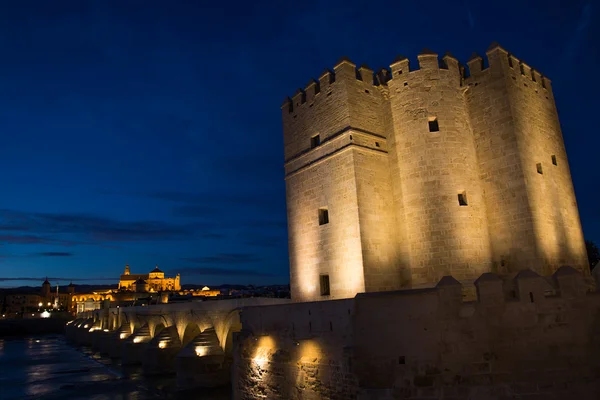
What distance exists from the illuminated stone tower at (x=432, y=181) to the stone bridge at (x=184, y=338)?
4540 millimetres

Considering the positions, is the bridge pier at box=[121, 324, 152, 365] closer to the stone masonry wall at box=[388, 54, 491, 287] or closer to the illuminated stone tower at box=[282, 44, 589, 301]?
the illuminated stone tower at box=[282, 44, 589, 301]

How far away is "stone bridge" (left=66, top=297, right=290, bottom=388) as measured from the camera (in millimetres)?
17641

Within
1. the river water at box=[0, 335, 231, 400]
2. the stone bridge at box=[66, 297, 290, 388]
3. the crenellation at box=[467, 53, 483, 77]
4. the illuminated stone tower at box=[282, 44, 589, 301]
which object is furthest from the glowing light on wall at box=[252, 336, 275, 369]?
the crenellation at box=[467, 53, 483, 77]

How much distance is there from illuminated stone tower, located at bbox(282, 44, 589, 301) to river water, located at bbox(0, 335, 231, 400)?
26.7ft

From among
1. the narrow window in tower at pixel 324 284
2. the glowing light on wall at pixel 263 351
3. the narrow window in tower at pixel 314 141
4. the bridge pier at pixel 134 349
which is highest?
the narrow window in tower at pixel 314 141

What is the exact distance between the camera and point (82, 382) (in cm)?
2227

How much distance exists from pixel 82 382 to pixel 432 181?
66.0 ft

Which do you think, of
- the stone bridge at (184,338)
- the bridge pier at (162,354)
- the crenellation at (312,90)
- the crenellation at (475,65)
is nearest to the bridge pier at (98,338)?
the stone bridge at (184,338)

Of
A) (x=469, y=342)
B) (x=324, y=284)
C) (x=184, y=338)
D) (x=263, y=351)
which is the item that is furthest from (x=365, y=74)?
(x=184, y=338)

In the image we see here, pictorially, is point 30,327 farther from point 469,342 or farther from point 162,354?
point 469,342

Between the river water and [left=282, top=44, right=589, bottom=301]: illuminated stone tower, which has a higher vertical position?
[left=282, top=44, right=589, bottom=301]: illuminated stone tower

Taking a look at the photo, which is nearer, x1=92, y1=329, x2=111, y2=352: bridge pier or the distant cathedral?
x1=92, y1=329, x2=111, y2=352: bridge pier

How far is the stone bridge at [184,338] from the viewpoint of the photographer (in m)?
17.6

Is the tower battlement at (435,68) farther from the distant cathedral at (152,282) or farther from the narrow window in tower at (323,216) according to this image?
the distant cathedral at (152,282)
